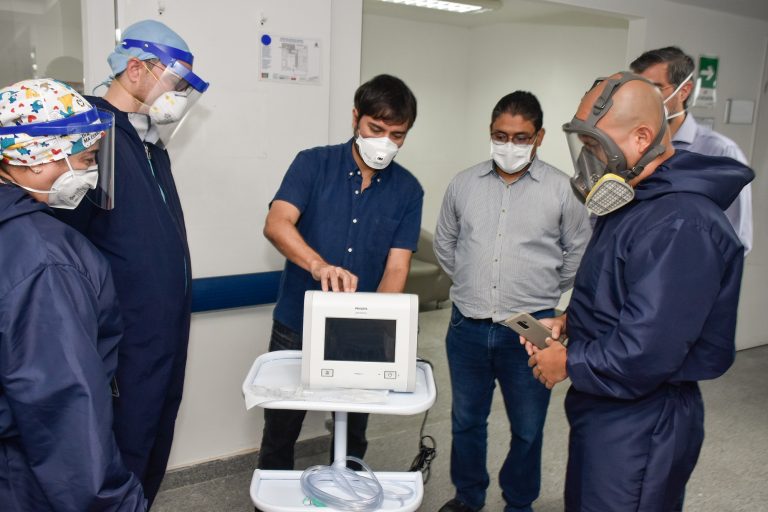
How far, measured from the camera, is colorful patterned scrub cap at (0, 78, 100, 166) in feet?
3.97

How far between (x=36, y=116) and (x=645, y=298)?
132 cm

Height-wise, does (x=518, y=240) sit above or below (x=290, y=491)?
above

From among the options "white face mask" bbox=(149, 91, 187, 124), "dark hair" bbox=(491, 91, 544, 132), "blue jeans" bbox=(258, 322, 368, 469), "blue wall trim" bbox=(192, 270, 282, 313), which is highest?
"dark hair" bbox=(491, 91, 544, 132)

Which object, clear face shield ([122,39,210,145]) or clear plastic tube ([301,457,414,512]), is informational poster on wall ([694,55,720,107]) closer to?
clear face shield ([122,39,210,145])

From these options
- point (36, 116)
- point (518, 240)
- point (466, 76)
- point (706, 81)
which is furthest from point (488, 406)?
point (466, 76)

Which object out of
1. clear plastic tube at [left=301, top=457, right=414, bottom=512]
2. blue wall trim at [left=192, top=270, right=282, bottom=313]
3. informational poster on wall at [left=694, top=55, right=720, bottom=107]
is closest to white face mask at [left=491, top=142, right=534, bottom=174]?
blue wall trim at [left=192, top=270, right=282, bottom=313]

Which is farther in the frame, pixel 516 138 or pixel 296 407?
pixel 516 138

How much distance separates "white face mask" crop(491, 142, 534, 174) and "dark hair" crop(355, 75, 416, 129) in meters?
0.39

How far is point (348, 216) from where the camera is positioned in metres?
2.12

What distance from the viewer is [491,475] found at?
9.18ft

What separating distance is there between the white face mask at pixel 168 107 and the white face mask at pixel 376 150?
1.86 ft

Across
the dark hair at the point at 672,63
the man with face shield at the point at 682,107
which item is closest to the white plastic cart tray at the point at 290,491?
the man with face shield at the point at 682,107

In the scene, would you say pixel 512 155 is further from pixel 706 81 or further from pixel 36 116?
pixel 706 81

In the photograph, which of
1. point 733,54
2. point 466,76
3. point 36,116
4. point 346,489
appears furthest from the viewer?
point 466,76
